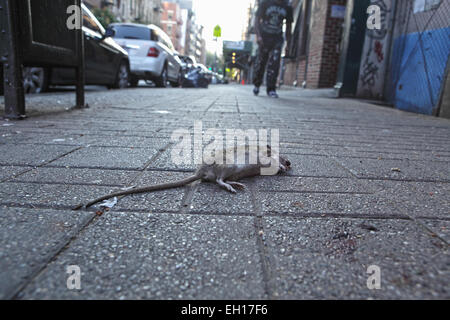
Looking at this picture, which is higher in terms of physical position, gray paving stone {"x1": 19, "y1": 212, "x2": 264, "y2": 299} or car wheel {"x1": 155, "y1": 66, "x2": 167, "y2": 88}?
car wheel {"x1": 155, "y1": 66, "x2": 167, "y2": 88}

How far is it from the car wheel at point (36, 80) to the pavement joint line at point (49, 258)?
6551mm

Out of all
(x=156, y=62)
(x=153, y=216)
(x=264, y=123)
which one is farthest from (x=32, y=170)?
(x=156, y=62)

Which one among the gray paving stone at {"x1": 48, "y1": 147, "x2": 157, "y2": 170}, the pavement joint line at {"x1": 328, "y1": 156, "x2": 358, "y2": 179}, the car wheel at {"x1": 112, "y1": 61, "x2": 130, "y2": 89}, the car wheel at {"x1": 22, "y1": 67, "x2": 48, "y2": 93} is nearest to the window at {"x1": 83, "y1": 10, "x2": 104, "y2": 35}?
the car wheel at {"x1": 22, "y1": 67, "x2": 48, "y2": 93}

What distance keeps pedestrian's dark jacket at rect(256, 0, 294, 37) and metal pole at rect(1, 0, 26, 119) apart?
5998mm

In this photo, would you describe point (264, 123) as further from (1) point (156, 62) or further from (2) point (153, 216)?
(1) point (156, 62)

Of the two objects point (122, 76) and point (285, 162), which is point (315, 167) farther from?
point (122, 76)

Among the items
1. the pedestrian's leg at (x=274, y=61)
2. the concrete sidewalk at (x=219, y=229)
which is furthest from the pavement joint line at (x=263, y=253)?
the pedestrian's leg at (x=274, y=61)

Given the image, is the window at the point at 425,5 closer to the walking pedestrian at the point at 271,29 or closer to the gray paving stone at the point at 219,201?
the walking pedestrian at the point at 271,29

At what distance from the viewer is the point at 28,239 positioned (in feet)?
3.73

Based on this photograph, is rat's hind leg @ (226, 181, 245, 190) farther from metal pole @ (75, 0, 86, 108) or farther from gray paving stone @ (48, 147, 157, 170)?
metal pole @ (75, 0, 86, 108)

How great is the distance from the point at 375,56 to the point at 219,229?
8.96 metres

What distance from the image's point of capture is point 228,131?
3525 millimetres

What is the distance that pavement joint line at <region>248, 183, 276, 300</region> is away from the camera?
941 millimetres

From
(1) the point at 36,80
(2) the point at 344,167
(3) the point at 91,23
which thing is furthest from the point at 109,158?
(3) the point at 91,23
